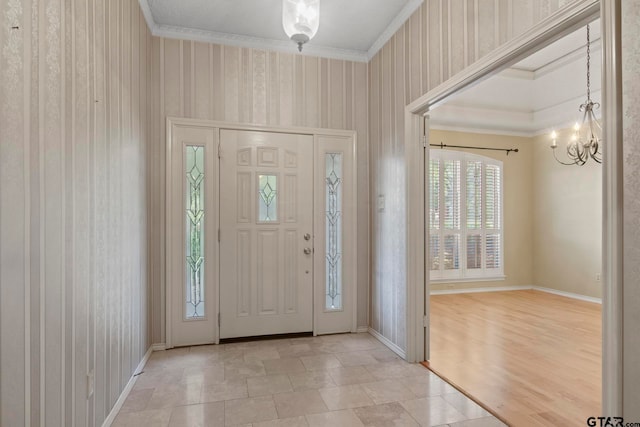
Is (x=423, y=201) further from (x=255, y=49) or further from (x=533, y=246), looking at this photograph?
(x=533, y=246)

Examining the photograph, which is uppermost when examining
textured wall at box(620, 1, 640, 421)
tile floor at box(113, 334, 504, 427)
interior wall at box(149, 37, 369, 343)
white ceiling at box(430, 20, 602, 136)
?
white ceiling at box(430, 20, 602, 136)

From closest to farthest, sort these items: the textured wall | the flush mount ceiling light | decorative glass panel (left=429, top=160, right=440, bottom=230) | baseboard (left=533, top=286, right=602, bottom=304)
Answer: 1. the textured wall
2. the flush mount ceiling light
3. baseboard (left=533, top=286, right=602, bottom=304)
4. decorative glass panel (left=429, top=160, right=440, bottom=230)

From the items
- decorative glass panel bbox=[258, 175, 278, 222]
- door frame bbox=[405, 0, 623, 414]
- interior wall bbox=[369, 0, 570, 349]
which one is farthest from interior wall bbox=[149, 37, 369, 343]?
door frame bbox=[405, 0, 623, 414]

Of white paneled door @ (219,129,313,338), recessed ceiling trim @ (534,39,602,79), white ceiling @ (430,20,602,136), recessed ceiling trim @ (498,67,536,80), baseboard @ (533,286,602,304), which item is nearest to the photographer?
white paneled door @ (219,129,313,338)

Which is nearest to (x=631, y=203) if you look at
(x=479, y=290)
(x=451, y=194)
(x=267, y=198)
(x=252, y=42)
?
(x=267, y=198)

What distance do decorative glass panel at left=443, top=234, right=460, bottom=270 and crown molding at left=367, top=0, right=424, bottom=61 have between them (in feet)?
10.7

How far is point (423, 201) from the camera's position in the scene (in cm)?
286

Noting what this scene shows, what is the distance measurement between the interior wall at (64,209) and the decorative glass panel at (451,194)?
464cm

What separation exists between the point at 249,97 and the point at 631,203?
3.06m

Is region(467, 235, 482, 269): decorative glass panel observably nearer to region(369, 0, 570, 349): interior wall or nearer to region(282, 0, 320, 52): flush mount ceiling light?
region(369, 0, 570, 349): interior wall

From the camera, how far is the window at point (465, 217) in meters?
5.48

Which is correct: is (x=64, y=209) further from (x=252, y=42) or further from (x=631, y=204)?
(x=252, y=42)

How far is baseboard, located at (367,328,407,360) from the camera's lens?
2.92m

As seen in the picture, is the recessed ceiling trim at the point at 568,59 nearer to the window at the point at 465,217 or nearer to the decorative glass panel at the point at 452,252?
the window at the point at 465,217
